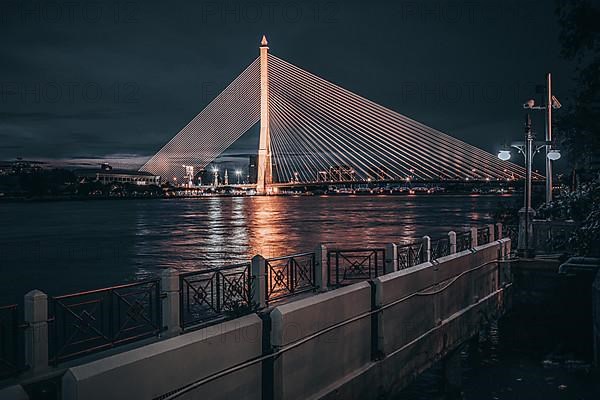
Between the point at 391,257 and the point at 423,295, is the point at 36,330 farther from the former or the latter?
the point at 391,257

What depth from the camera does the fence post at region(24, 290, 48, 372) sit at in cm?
713

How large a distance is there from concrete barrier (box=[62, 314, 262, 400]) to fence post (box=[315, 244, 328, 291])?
6.21 metres

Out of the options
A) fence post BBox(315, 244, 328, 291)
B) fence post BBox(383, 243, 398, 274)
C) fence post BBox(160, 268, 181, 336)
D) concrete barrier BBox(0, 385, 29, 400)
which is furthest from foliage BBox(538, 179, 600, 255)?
concrete barrier BBox(0, 385, 29, 400)

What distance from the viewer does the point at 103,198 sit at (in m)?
195

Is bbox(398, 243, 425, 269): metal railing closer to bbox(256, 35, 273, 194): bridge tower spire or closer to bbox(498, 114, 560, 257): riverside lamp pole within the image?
bbox(498, 114, 560, 257): riverside lamp pole

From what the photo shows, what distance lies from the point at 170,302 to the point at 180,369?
11.4 ft

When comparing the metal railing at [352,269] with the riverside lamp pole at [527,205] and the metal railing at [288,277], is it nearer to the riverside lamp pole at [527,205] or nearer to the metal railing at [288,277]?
the metal railing at [288,277]

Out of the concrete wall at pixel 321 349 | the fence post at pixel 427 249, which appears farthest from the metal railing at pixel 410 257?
the concrete wall at pixel 321 349

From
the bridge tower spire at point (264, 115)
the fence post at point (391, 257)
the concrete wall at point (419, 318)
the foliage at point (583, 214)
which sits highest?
the bridge tower spire at point (264, 115)

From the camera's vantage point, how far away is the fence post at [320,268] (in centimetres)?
1256

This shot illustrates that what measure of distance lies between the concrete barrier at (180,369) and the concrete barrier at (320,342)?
0.29m

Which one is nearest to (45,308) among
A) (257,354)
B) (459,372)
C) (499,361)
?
(257,354)

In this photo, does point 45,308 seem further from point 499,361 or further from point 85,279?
point 85,279

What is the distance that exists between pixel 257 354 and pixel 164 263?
21.0m
